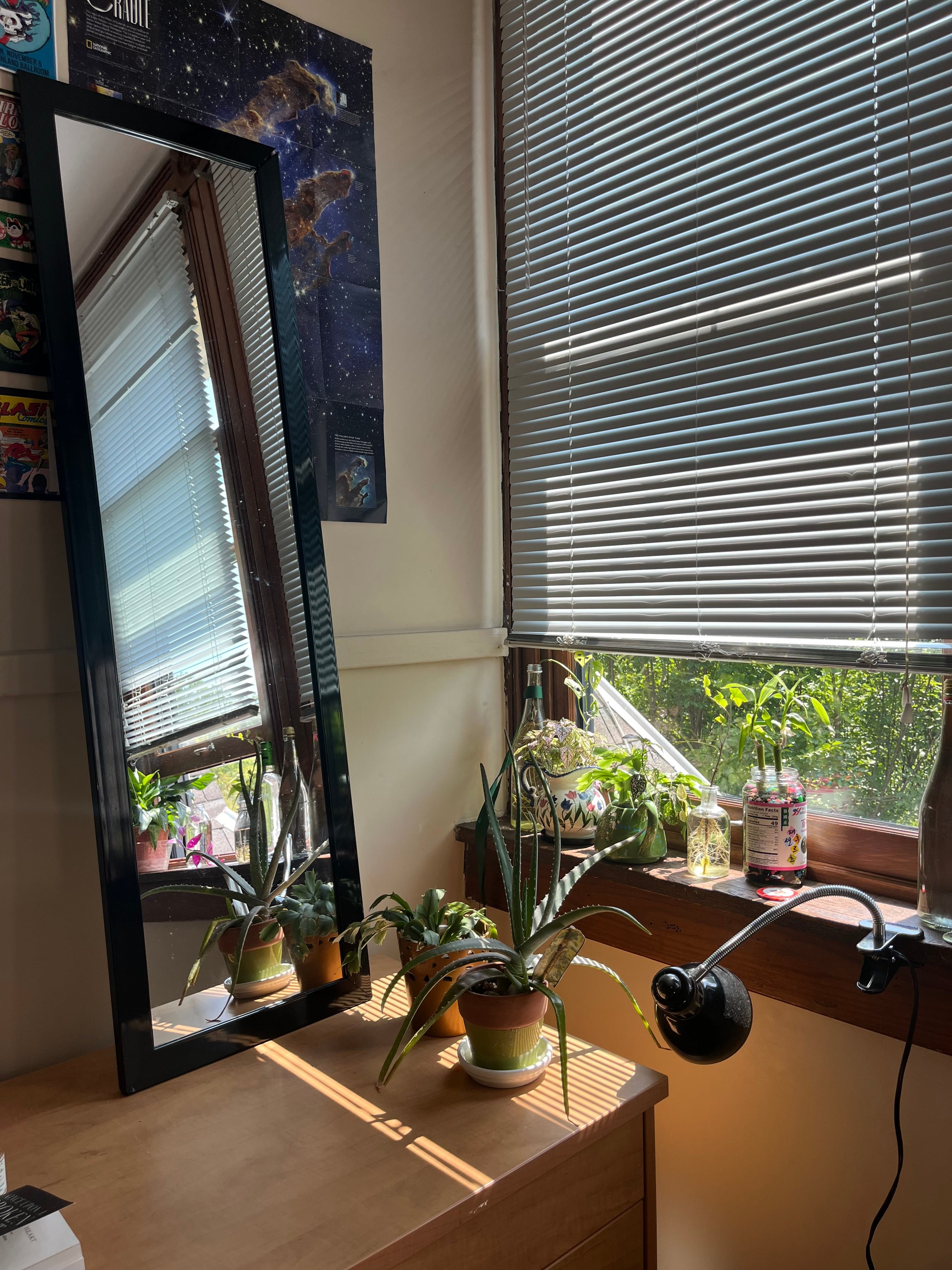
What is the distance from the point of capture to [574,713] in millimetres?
1815

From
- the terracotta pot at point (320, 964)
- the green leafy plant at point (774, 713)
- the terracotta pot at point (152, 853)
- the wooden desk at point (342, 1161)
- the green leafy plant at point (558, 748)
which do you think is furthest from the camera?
the green leafy plant at point (558, 748)

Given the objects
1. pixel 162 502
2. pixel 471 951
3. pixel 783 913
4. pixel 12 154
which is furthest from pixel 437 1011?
pixel 12 154

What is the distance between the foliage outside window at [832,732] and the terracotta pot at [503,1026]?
0.61 m

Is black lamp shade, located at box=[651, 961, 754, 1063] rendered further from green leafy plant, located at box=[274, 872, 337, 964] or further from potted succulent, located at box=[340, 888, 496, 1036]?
green leafy plant, located at box=[274, 872, 337, 964]

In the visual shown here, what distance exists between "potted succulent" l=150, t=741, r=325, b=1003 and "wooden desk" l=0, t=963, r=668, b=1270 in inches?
3.7

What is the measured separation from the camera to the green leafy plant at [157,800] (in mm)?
1180

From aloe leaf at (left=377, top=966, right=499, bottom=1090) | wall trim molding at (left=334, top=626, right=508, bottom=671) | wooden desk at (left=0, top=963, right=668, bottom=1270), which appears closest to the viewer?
wooden desk at (left=0, top=963, right=668, bottom=1270)

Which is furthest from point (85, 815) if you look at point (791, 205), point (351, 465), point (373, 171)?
point (791, 205)

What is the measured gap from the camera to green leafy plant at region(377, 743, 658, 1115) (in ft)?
3.59

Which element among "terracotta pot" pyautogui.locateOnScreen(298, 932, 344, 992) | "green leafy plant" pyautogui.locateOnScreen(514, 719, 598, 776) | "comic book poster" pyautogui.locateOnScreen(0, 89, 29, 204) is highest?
"comic book poster" pyautogui.locateOnScreen(0, 89, 29, 204)

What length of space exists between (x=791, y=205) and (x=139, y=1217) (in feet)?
4.88

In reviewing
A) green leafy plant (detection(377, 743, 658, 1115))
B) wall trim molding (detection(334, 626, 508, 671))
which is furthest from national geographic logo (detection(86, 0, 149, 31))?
green leafy plant (detection(377, 743, 658, 1115))

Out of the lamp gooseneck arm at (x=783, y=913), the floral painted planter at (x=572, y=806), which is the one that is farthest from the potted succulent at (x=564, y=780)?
the lamp gooseneck arm at (x=783, y=913)

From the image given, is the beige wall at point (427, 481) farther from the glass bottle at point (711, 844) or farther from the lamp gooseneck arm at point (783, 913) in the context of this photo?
the lamp gooseneck arm at point (783, 913)
